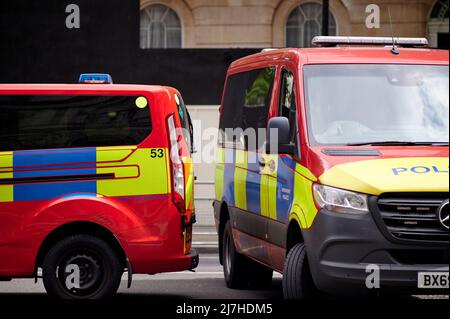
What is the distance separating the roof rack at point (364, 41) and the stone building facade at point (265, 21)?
52.0ft

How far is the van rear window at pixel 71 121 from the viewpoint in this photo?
11.3 m

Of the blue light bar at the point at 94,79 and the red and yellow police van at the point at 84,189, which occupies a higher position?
the blue light bar at the point at 94,79

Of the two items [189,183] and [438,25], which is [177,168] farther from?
[438,25]

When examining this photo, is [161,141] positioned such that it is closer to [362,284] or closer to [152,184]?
[152,184]

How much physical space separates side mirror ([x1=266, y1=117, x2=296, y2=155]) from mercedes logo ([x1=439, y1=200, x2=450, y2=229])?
1.67m

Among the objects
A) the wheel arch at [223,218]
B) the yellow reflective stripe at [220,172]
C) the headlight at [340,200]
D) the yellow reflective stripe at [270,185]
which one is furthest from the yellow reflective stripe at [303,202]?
the yellow reflective stripe at [220,172]

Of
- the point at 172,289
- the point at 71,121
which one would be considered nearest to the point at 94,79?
the point at 71,121

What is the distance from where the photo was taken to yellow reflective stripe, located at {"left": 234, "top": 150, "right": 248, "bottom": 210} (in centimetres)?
1270

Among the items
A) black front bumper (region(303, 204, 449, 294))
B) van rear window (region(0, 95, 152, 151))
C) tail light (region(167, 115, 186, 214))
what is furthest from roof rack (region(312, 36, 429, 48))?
black front bumper (region(303, 204, 449, 294))

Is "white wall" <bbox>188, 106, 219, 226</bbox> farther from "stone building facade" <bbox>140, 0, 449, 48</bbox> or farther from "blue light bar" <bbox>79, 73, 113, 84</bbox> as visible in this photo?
"blue light bar" <bbox>79, 73, 113, 84</bbox>

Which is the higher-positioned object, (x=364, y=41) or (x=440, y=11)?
(x=440, y=11)

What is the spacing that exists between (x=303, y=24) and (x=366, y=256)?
67.3 feet

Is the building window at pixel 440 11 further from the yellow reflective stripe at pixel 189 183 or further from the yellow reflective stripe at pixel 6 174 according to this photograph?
the yellow reflective stripe at pixel 6 174

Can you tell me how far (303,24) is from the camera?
29.7m
